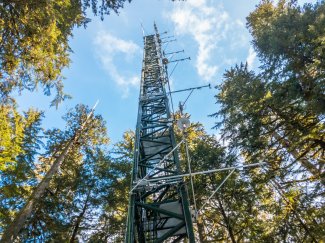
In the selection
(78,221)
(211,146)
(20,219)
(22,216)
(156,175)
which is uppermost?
(211,146)

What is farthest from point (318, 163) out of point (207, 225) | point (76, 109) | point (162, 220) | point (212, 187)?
point (76, 109)

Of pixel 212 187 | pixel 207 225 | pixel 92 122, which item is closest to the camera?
pixel 212 187

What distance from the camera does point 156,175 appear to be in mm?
6633

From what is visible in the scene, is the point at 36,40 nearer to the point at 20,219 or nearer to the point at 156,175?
the point at 156,175

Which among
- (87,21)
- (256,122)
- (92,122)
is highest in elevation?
(92,122)

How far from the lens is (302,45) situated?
30.7 ft

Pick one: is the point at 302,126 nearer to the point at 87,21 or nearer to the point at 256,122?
the point at 256,122

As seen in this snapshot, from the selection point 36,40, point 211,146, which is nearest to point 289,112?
point 211,146

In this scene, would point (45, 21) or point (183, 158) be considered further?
point (183, 158)

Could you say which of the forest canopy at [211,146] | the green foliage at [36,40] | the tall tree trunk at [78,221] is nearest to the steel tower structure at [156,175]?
the forest canopy at [211,146]

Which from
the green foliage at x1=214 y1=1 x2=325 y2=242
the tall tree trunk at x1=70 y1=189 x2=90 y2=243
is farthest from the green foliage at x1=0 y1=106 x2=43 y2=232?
the green foliage at x1=214 y1=1 x2=325 y2=242

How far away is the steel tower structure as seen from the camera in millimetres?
5008

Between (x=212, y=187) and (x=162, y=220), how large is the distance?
763 cm

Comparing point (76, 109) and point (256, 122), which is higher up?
point (76, 109)
